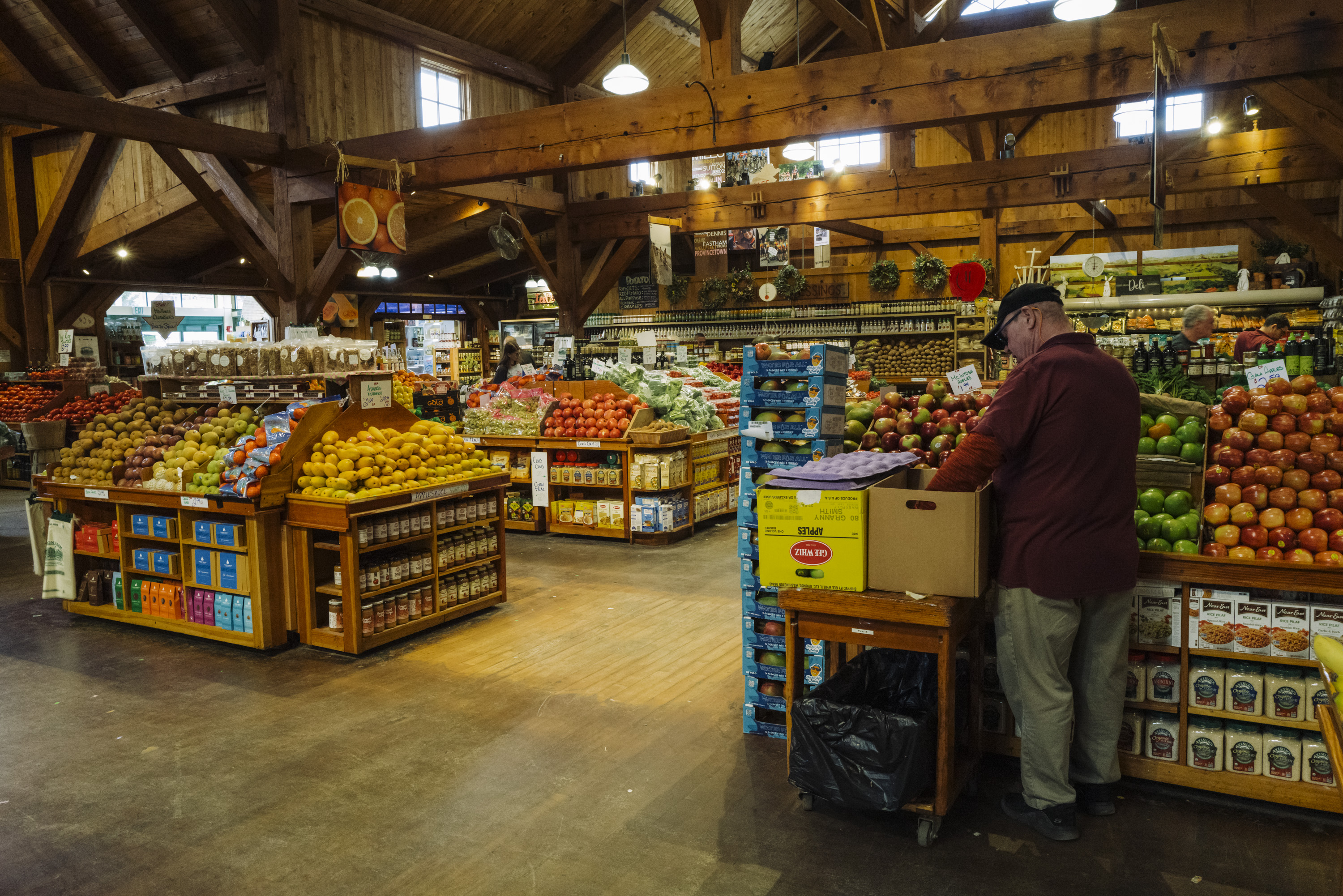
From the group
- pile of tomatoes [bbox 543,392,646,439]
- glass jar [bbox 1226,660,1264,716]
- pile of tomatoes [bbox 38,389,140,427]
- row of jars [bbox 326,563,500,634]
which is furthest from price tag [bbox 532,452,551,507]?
glass jar [bbox 1226,660,1264,716]

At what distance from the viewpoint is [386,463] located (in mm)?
5234

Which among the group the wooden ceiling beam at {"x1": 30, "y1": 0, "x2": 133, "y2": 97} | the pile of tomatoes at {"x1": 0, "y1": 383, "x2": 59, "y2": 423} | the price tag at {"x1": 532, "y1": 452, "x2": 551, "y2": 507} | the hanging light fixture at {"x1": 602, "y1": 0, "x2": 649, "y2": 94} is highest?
the wooden ceiling beam at {"x1": 30, "y1": 0, "x2": 133, "y2": 97}

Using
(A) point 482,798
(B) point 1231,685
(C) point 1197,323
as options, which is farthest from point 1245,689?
(C) point 1197,323

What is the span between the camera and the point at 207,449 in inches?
211

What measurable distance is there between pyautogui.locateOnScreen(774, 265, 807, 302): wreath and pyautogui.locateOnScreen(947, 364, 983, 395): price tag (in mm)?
10695

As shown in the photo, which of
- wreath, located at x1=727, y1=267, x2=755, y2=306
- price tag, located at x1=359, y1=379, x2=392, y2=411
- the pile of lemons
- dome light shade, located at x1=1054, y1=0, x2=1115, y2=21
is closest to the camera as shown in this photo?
the pile of lemons

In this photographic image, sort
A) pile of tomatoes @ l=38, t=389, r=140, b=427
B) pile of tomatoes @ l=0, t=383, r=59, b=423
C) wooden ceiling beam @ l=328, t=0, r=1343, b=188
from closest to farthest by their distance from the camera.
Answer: wooden ceiling beam @ l=328, t=0, r=1343, b=188 < pile of tomatoes @ l=38, t=389, r=140, b=427 < pile of tomatoes @ l=0, t=383, r=59, b=423

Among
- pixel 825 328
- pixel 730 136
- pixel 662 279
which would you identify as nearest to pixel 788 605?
pixel 730 136

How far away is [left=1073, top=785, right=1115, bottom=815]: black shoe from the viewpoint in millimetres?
3051

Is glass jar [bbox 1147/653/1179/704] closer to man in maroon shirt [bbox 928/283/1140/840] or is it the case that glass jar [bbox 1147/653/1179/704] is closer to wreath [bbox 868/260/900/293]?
man in maroon shirt [bbox 928/283/1140/840]

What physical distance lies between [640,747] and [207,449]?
3.44 meters

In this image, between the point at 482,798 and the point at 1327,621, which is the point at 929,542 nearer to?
the point at 1327,621

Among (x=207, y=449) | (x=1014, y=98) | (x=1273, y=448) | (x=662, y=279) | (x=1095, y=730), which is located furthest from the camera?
(x=662, y=279)

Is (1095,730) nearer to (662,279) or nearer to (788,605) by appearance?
(788,605)
